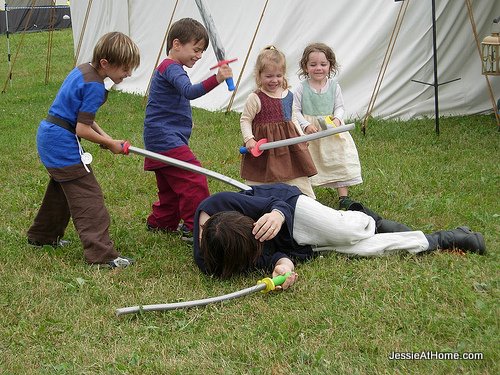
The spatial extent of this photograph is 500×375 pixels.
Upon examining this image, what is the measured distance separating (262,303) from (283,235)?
1.97 feet

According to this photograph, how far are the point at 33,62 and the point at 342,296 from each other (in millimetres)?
14957

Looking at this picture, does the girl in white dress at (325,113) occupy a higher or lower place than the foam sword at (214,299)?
higher

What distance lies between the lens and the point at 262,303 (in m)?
3.96

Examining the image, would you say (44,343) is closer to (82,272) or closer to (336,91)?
(82,272)

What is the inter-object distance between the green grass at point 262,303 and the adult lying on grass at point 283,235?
9 cm

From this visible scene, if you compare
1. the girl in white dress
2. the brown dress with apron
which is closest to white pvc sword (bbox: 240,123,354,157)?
the brown dress with apron

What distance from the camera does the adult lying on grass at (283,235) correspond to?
4172 millimetres

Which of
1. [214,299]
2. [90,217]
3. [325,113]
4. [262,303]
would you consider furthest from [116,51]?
[325,113]

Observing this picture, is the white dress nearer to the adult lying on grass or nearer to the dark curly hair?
the adult lying on grass

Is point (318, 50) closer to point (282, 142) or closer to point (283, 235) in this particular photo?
point (282, 142)

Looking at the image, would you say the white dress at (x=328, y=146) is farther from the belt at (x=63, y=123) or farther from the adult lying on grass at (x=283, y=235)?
the belt at (x=63, y=123)

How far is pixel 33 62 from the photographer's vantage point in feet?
57.6

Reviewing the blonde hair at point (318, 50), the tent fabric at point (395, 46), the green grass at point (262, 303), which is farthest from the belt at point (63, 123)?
the tent fabric at point (395, 46)

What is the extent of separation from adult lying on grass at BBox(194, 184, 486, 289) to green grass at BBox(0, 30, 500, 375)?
89 mm
